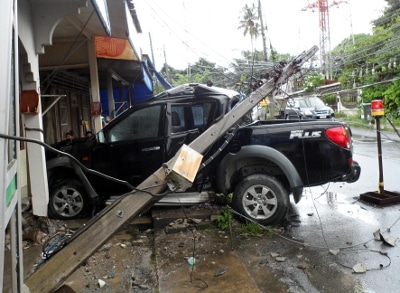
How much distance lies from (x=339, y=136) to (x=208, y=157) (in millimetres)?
1993

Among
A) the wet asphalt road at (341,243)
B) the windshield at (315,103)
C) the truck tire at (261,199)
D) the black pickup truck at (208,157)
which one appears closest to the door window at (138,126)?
the black pickup truck at (208,157)

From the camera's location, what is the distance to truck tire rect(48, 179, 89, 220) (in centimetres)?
615

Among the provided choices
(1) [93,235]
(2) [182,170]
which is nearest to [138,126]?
(2) [182,170]

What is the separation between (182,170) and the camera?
11.4 feet

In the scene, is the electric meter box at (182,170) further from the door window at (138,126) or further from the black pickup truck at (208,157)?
the door window at (138,126)

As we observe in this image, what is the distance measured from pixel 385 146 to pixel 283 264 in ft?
38.1

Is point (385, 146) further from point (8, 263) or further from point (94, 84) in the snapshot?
point (8, 263)

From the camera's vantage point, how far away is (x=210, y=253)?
487cm

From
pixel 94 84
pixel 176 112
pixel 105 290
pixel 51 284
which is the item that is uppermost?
pixel 94 84

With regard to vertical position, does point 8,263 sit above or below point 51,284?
above

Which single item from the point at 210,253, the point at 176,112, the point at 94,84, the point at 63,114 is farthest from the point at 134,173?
the point at 63,114

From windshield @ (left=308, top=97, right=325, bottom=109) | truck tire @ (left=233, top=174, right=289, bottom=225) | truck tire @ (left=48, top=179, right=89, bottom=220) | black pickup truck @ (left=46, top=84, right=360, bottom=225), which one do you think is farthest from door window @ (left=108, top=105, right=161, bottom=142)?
windshield @ (left=308, top=97, right=325, bottom=109)

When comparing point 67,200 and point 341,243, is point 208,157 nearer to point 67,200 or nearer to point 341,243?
point 341,243

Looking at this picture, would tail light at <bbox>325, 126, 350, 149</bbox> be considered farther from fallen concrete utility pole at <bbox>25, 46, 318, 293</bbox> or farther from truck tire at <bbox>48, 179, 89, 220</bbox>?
truck tire at <bbox>48, 179, 89, 220</bbox>
